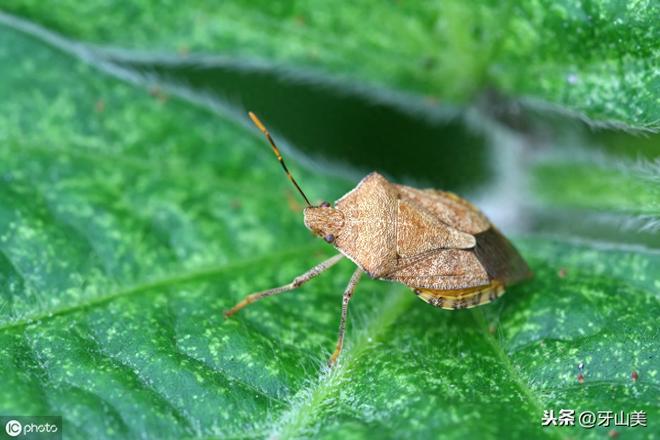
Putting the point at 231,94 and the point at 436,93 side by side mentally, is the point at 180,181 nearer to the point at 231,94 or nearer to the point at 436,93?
the point at 231,94

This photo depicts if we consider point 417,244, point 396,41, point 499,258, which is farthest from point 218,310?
point 396,41

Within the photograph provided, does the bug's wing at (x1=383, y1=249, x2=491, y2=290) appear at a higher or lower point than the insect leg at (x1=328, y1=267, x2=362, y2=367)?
higher

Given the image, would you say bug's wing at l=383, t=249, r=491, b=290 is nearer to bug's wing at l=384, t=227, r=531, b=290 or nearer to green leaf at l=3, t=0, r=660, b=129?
bug's wing at l=384, t=227, r=531, b=290

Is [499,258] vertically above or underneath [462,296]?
above

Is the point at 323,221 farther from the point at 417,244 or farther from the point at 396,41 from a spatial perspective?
the point at 396,41

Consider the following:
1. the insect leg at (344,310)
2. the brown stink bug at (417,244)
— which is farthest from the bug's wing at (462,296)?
the insect leg at (344,310)

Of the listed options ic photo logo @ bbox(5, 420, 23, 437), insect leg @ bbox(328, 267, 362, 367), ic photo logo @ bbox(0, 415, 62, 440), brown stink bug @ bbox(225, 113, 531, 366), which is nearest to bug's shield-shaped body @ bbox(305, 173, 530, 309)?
brown stink bug @ bbox(225, 113, 531, 366)
